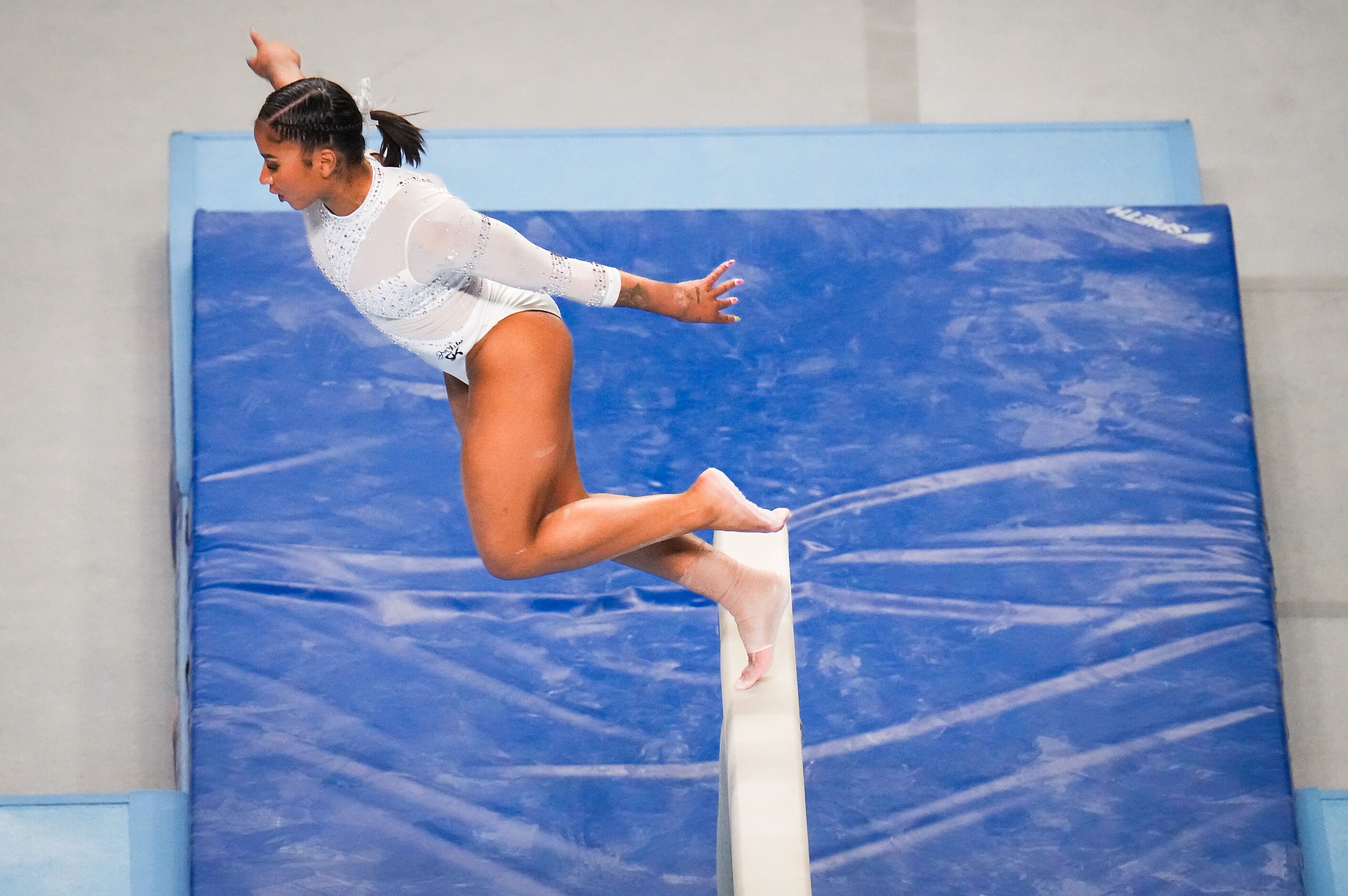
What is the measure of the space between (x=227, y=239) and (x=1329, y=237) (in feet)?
12.6

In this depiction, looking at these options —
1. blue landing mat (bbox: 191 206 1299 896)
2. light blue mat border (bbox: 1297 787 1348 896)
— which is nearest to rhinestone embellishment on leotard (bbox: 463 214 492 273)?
blue landing mat (bbox: 191 206 1299 896)

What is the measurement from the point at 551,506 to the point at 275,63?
89 cm

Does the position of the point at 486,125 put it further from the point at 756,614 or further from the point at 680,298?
the point at 756,614

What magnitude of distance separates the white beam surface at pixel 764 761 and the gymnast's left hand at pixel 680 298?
402 millimetres

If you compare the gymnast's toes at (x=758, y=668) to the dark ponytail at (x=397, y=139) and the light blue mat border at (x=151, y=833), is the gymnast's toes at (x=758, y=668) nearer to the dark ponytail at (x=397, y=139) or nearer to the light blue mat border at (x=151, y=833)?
the dark ponytail at (x=397, y=139)

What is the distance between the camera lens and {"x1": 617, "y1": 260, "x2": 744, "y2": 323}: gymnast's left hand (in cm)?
232

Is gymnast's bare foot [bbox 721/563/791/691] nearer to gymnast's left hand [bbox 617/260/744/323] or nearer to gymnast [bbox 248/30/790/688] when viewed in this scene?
gymnast [bbox 248/30/790/688]

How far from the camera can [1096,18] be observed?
5105 millimetres

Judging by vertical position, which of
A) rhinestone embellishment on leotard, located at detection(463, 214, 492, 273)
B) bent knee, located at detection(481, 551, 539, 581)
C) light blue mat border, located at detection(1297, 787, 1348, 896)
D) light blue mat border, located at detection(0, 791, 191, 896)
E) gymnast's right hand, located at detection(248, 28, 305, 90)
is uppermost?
gymnast's right hand, located at detection(248, 28, 305, 90)

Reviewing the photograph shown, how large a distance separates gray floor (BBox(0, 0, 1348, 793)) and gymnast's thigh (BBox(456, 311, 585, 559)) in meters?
2.34

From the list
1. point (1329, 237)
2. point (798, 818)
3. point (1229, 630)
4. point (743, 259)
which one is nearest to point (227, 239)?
point (743, 259)

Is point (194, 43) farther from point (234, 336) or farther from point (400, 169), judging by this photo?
point (400, 169)

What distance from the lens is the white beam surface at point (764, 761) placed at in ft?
6.69

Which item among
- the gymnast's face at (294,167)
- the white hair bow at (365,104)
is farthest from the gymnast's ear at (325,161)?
the white hair bow at (365,104)
